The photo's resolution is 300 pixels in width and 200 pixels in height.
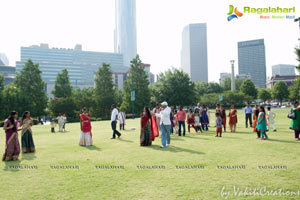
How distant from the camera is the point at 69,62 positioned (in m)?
158

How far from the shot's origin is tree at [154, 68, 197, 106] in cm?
5628

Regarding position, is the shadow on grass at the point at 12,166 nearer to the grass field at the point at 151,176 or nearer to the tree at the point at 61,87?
the grass field at the point at 151,176

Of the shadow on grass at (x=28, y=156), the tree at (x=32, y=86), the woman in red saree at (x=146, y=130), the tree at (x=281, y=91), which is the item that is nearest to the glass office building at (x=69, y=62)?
the tree at (x=281, y=91)

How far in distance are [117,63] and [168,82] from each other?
430ft

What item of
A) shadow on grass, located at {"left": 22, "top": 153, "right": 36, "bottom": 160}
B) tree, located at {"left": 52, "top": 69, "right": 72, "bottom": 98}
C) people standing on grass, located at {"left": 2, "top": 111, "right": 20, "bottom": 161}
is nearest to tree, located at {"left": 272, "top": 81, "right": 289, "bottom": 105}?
tree, located at {"left": 52, "top": 69, "right": 72, "bottom": 98}

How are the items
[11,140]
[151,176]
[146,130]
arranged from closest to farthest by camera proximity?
[151,176], [11,140], [146,130]

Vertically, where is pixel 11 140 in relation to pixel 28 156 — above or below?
above

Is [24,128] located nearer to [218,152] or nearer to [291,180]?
[218,152]

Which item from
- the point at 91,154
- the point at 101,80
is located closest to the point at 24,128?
the point at 91,154

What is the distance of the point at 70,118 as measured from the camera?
153 feet

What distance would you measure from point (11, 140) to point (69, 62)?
15765cm

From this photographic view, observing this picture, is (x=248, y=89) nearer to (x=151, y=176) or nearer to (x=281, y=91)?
(x=281, y=91)

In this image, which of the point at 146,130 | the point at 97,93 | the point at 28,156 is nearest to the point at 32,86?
the point at 97,93

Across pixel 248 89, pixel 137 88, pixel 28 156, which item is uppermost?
pixel 248 89
